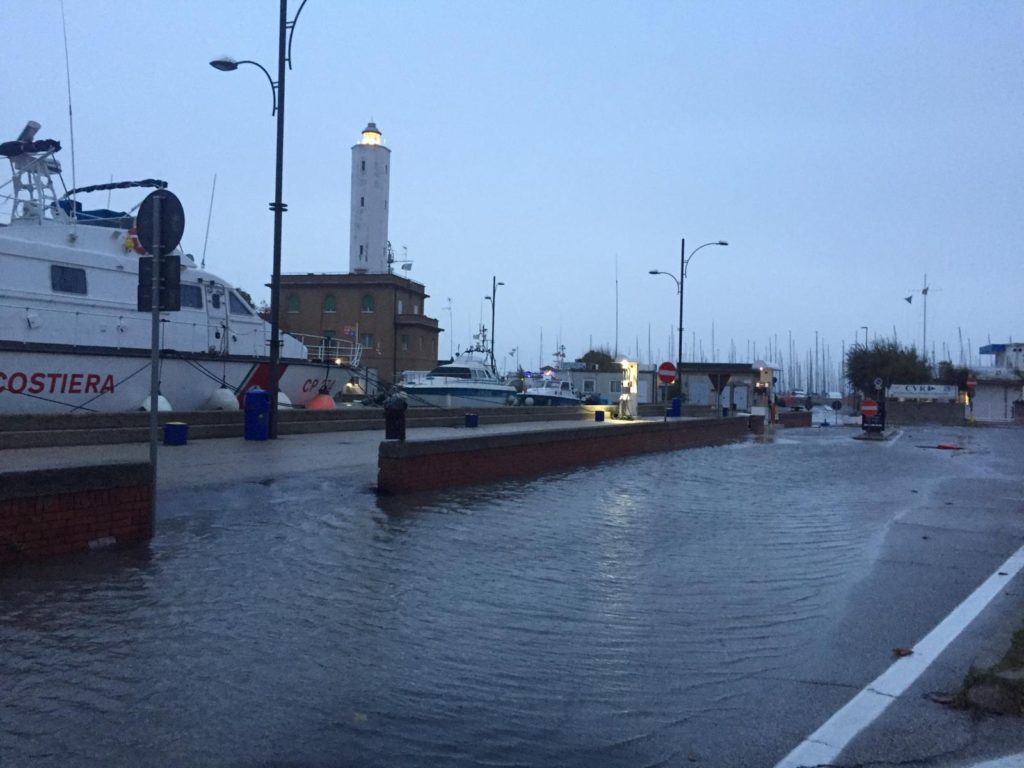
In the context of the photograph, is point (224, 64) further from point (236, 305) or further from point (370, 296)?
point (370, 296)

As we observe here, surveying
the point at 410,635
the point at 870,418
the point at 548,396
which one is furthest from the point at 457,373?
the point at 410,635

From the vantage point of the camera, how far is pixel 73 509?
27.8 ft

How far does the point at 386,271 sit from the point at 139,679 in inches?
2221

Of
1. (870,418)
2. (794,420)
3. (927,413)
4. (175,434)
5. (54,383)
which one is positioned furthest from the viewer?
(927,413)

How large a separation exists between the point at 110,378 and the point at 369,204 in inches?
1588

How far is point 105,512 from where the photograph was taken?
8711 millimetres

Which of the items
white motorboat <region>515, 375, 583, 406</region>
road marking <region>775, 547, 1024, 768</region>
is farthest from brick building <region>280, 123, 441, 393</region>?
road marking <region>775, 547, 1024, 768</region>

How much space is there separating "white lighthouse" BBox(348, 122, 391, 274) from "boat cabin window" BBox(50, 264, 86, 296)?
38.0m

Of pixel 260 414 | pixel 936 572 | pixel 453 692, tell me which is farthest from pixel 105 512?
pixel 260 414

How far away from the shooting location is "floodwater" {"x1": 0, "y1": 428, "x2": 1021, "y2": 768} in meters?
4.79

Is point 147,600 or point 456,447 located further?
point 456,447

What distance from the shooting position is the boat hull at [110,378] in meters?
19.1

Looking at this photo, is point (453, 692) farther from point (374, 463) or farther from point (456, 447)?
point (374, 463)

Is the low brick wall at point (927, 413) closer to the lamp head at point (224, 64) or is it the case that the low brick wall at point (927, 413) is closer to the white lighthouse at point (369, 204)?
the white lighthouse at point (369, 204)
